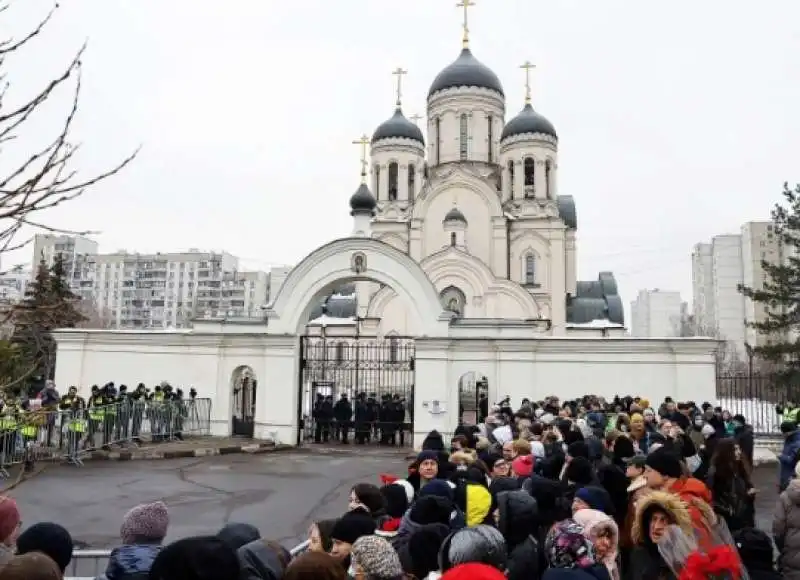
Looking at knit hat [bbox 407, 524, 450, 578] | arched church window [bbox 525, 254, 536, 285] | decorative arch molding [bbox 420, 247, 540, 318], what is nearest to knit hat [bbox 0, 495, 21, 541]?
knit hat [bbox 407, 524, 450, 578]

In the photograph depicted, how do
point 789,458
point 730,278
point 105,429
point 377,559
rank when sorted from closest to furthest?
point 377,559 → point 789,458 → point 105,429 → point 730,278

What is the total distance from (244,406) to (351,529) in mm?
17607

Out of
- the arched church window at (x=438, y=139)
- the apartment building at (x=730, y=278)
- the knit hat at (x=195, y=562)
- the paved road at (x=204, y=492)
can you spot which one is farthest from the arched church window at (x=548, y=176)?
the knit hat at (x=195, y=562)

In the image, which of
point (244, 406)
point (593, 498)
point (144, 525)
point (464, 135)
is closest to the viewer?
point (144, 525)

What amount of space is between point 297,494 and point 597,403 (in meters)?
6.58

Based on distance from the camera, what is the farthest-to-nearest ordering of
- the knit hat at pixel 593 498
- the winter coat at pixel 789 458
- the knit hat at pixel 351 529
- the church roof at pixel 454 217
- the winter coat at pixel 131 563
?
the church roof at pixel 454 217 → the winter coat at pixel 789 458 → the knit hat at pixel 593 498 → the knit hat at pixel 351 529 → the winter coat at pixel 131 563

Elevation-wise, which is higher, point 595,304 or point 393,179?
point 393,179

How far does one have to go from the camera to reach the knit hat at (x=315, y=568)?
2682 millimetres

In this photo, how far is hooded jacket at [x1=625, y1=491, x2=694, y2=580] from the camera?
12.5 ft

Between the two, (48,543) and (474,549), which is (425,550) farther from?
(48,543)

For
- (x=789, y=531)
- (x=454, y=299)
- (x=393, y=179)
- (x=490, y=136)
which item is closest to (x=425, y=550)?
(x=789, y=531)

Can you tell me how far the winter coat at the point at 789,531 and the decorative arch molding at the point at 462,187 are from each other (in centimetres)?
3279

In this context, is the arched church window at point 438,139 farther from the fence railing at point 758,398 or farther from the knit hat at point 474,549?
the knit hat at point 474,549

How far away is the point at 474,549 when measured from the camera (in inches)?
124
